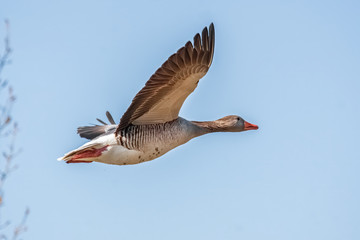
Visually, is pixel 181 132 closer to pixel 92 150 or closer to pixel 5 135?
pixel 92 150

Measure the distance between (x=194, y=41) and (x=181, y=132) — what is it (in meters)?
2.03

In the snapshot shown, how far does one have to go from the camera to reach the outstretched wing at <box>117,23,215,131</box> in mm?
8344

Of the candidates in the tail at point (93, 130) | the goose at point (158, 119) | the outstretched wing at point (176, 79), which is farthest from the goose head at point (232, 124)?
the tail at point (93, 130)

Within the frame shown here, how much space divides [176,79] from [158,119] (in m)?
1.32

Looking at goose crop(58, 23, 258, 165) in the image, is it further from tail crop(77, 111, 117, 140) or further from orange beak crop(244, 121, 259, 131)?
orange beak crop(244, 121, 259, 131)

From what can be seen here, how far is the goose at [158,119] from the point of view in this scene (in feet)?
27.7

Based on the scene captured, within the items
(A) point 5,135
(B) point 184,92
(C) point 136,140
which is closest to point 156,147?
(C) point 136,140

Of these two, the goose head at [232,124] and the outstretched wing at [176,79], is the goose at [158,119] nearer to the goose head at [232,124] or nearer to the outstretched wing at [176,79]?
the outstretched wing at [176,79]

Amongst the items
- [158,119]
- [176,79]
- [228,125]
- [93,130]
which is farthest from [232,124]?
[93,130]

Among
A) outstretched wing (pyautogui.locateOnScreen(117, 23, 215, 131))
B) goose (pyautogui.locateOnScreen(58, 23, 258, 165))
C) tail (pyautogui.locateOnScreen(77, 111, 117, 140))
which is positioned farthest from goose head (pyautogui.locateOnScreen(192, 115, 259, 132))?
tail (pyautogui.locateOnScreen(77, 111, 117, 140))

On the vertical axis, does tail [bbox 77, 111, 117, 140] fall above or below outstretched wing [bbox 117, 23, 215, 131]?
below

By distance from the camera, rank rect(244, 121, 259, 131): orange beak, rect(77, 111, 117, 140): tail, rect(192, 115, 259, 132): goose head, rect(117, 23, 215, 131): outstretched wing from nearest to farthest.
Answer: rect(117, 23, 215, 131): outstretched wing, rect(192, 115, 259, 132): goose head, rect(77, 111, 117, 140): tail, rect(244, 121, 259, 131): orange beak

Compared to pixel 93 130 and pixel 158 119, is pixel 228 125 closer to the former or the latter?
pixel 158 119

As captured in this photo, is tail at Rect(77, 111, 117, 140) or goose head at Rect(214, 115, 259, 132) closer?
goose head at Rect(214, 115, 259, 132)
